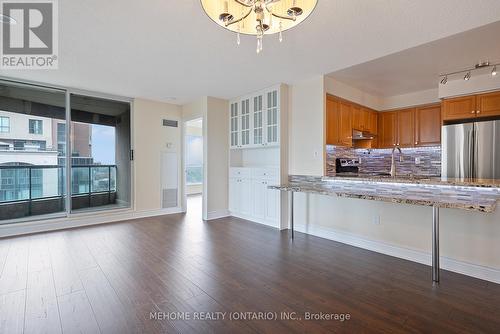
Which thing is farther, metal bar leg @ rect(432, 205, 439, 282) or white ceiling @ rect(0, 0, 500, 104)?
metal bar leg @ rect(432, 205, 439, 282)

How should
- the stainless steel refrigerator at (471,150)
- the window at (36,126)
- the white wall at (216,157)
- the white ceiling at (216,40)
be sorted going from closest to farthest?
the white ceiling at (216,40), the stainless steel refrigerator at (471,150), the window at (36,126), the white wall at (216,157)

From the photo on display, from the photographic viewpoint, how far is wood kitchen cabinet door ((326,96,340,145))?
422 centimetres

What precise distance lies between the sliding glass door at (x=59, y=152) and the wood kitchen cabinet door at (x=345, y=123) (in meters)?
4.41

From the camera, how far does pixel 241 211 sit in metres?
5.36

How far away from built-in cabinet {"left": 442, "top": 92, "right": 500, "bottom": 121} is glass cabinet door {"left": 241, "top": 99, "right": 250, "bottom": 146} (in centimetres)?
351

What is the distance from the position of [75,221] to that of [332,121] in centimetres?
508

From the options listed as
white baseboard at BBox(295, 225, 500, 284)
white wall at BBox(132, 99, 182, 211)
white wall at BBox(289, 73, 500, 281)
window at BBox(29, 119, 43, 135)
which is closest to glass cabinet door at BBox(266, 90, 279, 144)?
white wall at BBox(289, 73, 500, 281)

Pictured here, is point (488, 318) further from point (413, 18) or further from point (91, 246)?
point (91, 246)

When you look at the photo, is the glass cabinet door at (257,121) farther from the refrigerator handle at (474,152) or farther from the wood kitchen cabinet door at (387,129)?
the refrigerator handle at (474,152)

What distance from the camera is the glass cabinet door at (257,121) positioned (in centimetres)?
489

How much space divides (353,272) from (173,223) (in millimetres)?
3462

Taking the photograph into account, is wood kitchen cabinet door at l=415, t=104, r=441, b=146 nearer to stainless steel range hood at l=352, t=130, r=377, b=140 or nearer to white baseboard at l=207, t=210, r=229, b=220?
stainless steel range hood at l=352, t=130, r=377, b=140

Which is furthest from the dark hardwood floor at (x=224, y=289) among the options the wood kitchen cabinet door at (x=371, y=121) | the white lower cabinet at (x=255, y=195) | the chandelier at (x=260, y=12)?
the wood kitchen cabinet door at (x=371, y=121)

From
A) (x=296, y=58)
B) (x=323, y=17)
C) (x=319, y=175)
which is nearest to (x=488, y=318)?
(x=319, y=175)
